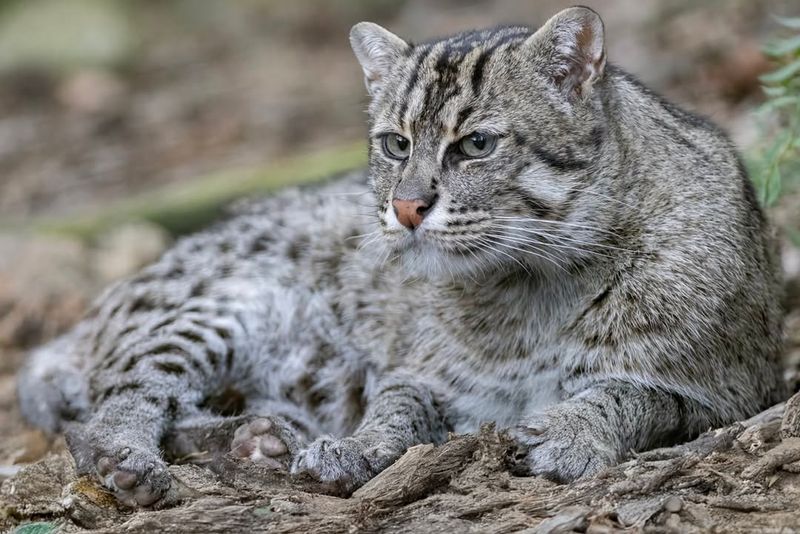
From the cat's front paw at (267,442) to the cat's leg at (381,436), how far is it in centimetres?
28

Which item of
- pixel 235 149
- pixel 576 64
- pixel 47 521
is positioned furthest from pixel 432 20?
pixel 47 521

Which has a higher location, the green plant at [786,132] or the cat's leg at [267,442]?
the green plant at [786,132]

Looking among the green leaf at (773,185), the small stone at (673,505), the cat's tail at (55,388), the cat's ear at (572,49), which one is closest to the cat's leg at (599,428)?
the small stone at (673,505)

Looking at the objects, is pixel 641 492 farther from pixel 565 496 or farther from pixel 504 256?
pixel 504 256

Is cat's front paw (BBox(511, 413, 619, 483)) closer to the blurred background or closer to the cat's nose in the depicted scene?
the cat's nose

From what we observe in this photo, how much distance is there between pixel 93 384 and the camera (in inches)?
260

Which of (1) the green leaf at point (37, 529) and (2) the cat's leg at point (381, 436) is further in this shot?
(2) the cat's leg at point (381, 436)

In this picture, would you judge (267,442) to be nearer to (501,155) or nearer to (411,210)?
(411,210)

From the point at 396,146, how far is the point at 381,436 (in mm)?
1540

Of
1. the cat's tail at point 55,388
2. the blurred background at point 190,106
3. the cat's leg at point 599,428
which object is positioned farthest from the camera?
the blurred background at point 190,106

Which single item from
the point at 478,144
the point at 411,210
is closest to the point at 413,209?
the point at 411,210

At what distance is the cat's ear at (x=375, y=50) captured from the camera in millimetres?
6336

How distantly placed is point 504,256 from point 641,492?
1.45 metres

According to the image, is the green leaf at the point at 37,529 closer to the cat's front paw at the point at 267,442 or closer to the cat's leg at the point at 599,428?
the cat's front paw at the point at 267,442
